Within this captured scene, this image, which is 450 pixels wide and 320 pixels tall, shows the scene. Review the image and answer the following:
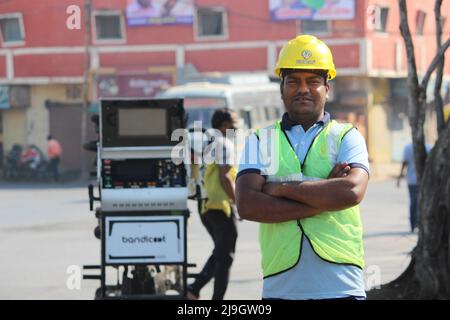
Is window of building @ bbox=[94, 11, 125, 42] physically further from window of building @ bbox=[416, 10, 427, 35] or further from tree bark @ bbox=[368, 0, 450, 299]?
tree bark @ bbox=[368, 0, 450, 299]

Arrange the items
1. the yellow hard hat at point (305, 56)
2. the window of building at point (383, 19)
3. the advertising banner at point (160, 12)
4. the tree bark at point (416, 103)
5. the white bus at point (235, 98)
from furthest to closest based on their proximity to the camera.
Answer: the advertising banner at point (160, 12) < the window of building at point (383, 19) < the white bus at point (235, 98) < the tree bark at point (416, 103) < the yellow hard hat at point (305, 56)

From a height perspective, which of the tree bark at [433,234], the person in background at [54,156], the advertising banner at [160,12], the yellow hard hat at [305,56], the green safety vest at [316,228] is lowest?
the person in background at [54,156]

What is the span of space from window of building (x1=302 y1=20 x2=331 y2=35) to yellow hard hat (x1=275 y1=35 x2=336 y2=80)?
37249 millimetres

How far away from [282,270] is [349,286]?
0.30 meters

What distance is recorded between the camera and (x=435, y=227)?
9.42 meters

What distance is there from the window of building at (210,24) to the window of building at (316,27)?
117 inches

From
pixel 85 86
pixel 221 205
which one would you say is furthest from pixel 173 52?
pixel 221 205

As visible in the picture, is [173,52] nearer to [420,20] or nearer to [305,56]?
[420,20]

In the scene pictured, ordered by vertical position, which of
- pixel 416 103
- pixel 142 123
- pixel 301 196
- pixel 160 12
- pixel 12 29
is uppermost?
pixel 160 12

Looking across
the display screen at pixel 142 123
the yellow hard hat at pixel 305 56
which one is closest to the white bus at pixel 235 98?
the display screen at pixel 142 123

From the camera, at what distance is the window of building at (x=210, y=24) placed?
43562 mm

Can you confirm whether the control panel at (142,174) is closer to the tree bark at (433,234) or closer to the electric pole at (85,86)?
the tree bark at (433,234)

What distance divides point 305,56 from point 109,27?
3952 centimetres

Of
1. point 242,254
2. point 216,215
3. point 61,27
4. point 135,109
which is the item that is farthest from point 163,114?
point 61,27
